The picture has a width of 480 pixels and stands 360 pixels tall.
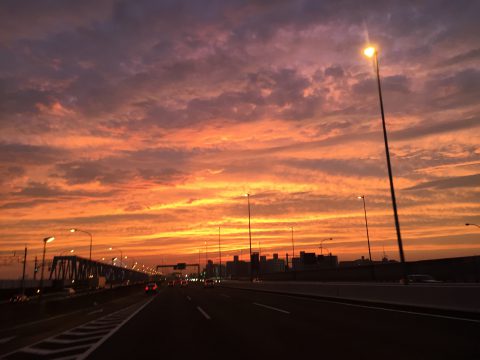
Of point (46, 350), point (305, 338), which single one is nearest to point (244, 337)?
point (305, 338)

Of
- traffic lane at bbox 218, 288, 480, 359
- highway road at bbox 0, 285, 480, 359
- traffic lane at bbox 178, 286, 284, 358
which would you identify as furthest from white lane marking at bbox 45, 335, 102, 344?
traffic lane at bbox 218, 288, 480, 359

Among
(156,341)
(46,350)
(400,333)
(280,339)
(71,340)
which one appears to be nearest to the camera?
(46,350)

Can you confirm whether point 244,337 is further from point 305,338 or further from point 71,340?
point 71,340

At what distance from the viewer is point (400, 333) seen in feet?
35.6

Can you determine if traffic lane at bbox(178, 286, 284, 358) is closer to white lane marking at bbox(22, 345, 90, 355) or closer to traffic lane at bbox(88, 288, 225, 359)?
traffic lane at bbox(88, 288, 225, 359)

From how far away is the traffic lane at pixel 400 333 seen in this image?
853 cm

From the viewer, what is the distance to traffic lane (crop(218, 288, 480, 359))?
8531 millimetres

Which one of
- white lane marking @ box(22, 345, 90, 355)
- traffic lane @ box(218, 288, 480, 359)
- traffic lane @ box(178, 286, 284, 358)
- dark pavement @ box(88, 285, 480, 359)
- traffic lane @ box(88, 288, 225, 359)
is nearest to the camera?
traffic lane @ box(218, 288, 480, 359)

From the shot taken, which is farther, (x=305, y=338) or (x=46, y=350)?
(x=305, y=338)

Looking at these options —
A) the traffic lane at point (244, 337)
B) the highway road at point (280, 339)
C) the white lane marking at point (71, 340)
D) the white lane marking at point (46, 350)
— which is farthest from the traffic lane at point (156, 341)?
the white lane marking at point (46, 350)

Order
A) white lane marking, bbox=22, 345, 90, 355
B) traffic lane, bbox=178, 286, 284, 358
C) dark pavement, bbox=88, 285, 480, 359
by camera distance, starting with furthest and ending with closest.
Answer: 1. white lane marking, bbox=22, 345, 90, 355
2. traffic lane, bbox=178, 286, 284, 358
3. dark pavement, bbox=88, 285, 480, 359

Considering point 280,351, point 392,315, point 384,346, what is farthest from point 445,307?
point 280,351

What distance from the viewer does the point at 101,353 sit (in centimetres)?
936

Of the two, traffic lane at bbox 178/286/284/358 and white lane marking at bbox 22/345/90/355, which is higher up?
traffic lane at bbox 178/286/284/358
